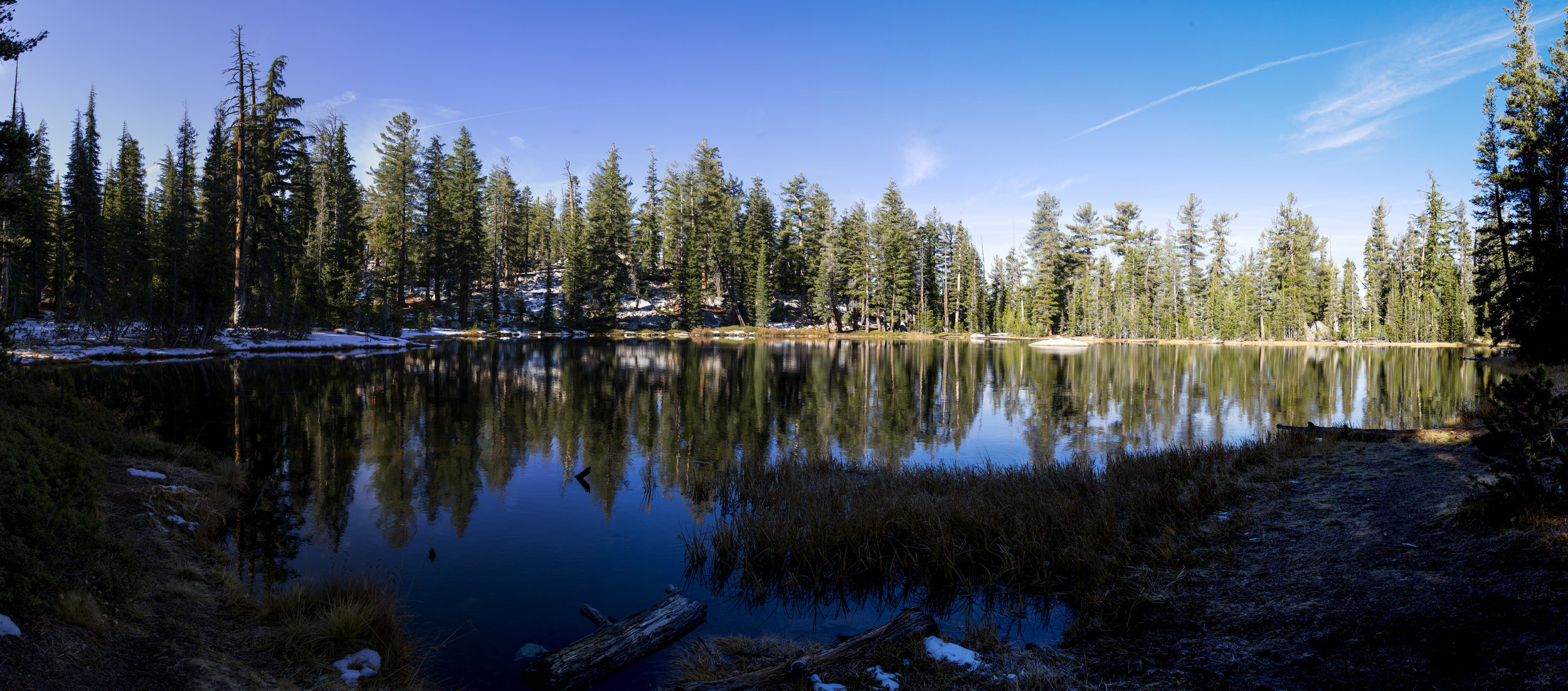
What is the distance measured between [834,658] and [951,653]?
3.11 ft

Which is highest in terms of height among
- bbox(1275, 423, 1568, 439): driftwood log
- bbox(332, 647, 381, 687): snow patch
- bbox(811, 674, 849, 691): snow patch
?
bbox(1275, 423, 1568, 439): driftwood log

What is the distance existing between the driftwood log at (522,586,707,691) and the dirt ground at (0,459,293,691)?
1.99m

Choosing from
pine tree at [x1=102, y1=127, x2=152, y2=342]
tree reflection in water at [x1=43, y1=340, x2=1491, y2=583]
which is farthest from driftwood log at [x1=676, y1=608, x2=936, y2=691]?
pine tree at [x1=102, y1=127, x2=152, y2=342]

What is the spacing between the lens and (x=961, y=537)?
8617mm

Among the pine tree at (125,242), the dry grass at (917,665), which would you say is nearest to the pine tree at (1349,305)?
the dry grass at (917,665)

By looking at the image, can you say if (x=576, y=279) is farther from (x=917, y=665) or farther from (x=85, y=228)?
(x=917, y=665)

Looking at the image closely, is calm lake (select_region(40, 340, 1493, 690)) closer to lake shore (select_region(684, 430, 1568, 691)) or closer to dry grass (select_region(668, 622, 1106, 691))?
dry grass (select_region(668, 622, 1106, 691))

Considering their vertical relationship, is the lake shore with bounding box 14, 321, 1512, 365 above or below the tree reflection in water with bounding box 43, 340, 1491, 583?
above

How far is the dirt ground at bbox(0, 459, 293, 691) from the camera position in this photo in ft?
14.0

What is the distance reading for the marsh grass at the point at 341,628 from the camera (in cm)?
551

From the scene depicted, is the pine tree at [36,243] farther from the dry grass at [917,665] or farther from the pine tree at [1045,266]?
the pine tree at [1045,266]

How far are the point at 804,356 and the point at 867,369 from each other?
10.5 m

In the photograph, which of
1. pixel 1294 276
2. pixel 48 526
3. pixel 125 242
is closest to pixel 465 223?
pixel 125 242

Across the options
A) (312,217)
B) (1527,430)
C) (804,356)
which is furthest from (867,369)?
(312,217)
